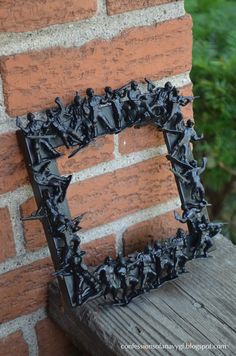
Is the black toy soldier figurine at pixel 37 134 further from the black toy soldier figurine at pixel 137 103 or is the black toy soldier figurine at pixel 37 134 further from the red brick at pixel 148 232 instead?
the red brick at pixel 148 232

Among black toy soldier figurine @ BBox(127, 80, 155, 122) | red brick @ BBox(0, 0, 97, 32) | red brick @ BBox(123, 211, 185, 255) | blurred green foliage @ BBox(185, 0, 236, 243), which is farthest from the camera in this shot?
blurred green foliage @ BBox(185, 0, 236, 243)

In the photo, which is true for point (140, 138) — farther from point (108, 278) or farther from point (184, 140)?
point (108, 278)

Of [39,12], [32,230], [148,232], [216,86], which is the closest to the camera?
[39,12]

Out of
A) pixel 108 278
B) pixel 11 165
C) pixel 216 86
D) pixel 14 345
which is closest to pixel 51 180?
pixel 11 165

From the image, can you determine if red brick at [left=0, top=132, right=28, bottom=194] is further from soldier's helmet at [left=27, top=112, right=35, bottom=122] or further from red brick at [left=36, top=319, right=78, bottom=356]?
red brick at [left=36, top=319, right=78, bottom=356]

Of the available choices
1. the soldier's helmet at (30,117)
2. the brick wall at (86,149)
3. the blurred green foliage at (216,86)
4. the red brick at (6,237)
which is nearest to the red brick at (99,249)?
the brick wall at (86,149)

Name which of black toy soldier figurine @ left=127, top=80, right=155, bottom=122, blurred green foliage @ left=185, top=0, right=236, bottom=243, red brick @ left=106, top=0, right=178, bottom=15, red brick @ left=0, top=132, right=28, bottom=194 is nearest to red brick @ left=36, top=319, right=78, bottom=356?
red brick @ left=0, top=132, right=28, bottom=194

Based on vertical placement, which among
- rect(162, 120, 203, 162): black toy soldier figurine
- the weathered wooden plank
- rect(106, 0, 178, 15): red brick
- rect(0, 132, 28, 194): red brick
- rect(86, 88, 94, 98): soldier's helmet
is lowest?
the weathered wooden plank

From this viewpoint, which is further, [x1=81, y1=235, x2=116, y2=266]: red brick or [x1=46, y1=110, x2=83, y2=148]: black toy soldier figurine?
[x1=81, y1=235, x2=116, y2=266]: red brick
